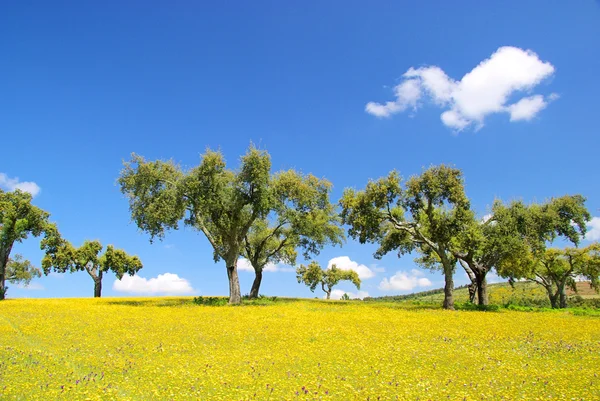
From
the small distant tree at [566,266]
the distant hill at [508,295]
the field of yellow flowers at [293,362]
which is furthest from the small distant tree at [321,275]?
the field of yellow flowers at [293,362]

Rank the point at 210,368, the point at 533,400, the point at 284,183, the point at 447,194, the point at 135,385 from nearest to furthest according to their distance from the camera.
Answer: the point at 533,400, the point at 135,385, the point at 210,368, the point at 447,194, the point at 284,183

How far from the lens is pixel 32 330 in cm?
2094

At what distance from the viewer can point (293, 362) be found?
13531mm

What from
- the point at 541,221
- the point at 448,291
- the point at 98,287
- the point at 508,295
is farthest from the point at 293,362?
the point at 508,295

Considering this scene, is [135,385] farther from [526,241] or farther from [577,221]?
[577,221]

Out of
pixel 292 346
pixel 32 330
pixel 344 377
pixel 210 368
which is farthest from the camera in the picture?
pixel 32 330

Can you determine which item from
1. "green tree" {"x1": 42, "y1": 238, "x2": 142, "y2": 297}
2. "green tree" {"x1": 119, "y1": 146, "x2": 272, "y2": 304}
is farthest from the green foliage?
"green tree" {"x1": 119, "y1": 146, "x2": 272, "y2": 304}

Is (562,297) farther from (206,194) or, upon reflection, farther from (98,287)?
(98,287)

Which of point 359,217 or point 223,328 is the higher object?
point 359,217

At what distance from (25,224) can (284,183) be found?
133ft

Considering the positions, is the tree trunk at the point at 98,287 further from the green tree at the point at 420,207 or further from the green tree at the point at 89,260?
the green tree at the point at 420,207

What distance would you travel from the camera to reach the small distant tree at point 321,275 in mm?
97250

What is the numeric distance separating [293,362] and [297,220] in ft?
112

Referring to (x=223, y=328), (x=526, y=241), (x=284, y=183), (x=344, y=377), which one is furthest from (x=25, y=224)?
(x=526, y=241)
